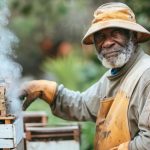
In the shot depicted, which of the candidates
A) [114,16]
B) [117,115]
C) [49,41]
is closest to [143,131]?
[117,115]

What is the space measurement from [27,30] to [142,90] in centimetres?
1363

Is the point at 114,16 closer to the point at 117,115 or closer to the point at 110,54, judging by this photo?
the point at 110,54

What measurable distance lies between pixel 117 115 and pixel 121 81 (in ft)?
1.04

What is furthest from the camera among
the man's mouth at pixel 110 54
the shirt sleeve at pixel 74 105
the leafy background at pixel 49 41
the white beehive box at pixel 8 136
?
the leafy background at pixel 49 41

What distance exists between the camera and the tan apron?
467 cm

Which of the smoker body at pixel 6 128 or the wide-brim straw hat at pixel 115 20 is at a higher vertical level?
the wide-brim straw hat at pixel 115 20

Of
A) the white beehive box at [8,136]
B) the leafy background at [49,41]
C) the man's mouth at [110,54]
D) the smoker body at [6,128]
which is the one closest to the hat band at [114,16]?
the man's mouth at [110,54]

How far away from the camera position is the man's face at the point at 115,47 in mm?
4777

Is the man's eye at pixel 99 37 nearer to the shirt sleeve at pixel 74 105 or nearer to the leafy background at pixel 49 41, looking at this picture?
the shirt sleeve at pixel 74 105

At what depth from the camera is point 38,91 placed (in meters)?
5.33

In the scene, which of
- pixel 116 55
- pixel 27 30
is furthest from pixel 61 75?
pixel 116 55

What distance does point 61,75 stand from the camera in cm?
1203

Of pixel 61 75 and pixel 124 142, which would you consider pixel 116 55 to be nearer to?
pixel 124 142

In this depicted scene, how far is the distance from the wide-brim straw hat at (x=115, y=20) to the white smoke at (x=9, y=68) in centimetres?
64
